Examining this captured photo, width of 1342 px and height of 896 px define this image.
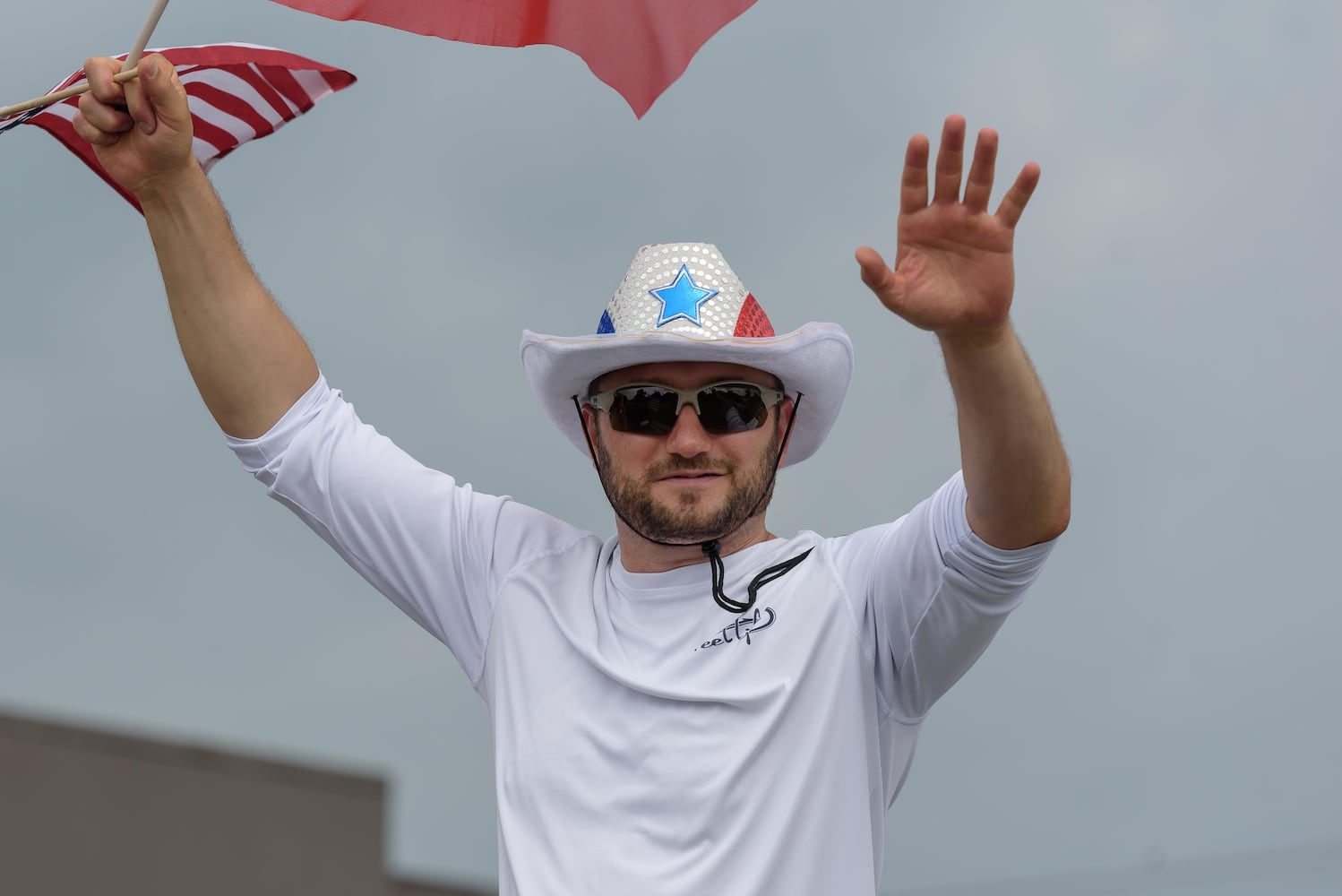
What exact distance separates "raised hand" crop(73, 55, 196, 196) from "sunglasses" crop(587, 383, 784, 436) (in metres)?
1.09

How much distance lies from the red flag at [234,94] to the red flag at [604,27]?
40 cm

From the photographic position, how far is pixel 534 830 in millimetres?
3244

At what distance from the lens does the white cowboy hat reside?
11.3ft

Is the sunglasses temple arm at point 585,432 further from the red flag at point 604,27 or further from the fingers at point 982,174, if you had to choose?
the fingers at point 982,174

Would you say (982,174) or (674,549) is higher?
(982,174)

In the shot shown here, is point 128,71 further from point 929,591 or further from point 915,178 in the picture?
point 929,591

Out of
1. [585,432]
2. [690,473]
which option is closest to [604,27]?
[585,432]

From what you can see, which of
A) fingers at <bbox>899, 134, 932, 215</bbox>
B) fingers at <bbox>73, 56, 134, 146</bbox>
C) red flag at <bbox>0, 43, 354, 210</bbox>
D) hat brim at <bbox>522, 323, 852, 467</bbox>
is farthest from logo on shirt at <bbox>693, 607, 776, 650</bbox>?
red flag at <bbox>0, 43, 354, 210</bbox>

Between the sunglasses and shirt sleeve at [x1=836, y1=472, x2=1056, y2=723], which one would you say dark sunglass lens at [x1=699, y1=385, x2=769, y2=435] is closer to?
the sunglasses

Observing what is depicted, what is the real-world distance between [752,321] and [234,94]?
149 cm

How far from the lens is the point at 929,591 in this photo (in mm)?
3143

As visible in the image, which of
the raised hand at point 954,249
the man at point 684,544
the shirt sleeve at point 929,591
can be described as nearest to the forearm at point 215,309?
Result: the man at point 684,544

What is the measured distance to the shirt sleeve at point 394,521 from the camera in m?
3.65

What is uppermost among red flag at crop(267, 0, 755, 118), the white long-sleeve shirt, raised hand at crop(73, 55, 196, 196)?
red flag at crop(267, 0, 755, 118)
